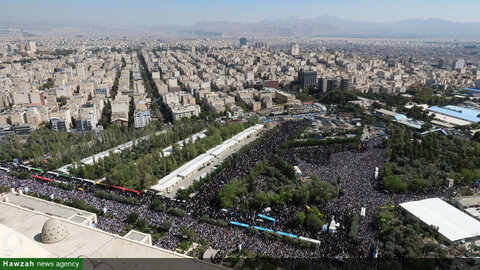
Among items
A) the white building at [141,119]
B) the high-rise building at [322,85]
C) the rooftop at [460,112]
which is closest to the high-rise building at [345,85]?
the high-rise building at [322,85]

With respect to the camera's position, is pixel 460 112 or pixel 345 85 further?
pixel 345 85

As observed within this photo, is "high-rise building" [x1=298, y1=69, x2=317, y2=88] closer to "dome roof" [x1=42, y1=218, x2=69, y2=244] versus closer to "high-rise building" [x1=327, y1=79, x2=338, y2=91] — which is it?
"high-rise building" [x1=327, y1=79, x2=338, y2=91]

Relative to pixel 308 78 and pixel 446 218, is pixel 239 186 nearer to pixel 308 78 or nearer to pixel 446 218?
pixel 446 218

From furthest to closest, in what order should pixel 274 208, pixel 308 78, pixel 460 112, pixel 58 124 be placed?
1. pixel 308 78
2. pixel 460 112
3. pixel 58 124
4. pixel 274 208

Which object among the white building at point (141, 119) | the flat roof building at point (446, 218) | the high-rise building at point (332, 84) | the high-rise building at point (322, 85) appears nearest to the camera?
the flat roof building at point (446, 218)

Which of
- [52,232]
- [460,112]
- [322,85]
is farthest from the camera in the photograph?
[322,85]

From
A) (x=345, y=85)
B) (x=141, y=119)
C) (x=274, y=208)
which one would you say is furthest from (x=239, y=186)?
(x=345, y=85)

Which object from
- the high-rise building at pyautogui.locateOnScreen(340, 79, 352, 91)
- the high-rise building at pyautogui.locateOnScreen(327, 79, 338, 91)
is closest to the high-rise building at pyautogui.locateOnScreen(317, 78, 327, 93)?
the high-rise building at pyautogui.locateOnScreen(327, 79, 338, 91)

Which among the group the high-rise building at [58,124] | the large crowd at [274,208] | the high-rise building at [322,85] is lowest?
the large crowd at [274,208]

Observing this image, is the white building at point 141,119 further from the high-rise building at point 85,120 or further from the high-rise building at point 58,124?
the high-rise building at point 58,124
